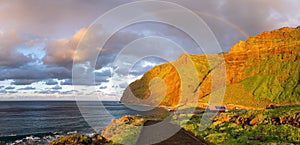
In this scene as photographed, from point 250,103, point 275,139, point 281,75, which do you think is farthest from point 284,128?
point 281,75

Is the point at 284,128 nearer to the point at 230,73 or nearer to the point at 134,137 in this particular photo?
the point at 134,137

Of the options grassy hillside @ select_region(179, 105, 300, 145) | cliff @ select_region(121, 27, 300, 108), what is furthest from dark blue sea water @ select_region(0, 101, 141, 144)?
cliff @ select_region(121, 27, 300, 108)

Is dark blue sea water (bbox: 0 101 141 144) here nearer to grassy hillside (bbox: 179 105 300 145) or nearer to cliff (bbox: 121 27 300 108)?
grassy hillside (bbox: 179 105 300 145)

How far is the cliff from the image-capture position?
441 feet

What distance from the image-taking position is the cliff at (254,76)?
134 meters

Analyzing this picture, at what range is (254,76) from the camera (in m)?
154

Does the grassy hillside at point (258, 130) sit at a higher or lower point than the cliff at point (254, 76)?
lower

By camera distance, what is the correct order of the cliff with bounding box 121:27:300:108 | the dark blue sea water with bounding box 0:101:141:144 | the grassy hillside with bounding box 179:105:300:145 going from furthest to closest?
the cliff with bounding box 121:27:300:108
the dark blue sea water with bounding box 0:101:141:144
the grassy hillside with bounding box 179:105:300:145

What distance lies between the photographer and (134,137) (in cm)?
2572

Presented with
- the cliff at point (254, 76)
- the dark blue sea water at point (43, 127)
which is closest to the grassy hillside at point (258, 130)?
the dark blue sea water at point (43, 127)

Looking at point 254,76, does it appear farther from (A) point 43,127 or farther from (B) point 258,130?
(B) point 258,130

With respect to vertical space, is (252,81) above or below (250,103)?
above

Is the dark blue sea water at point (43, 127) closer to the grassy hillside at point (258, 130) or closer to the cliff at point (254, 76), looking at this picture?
the grassy hillside at point (258, 130)

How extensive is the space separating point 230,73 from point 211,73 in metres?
23.3
